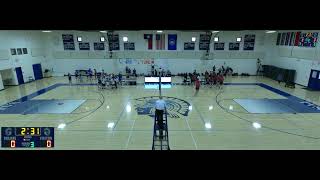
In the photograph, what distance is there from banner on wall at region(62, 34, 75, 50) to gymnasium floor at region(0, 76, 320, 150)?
10508 mm

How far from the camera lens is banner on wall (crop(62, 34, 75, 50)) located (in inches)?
1096

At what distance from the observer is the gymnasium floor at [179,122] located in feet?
32.2

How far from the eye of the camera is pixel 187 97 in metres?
17.8

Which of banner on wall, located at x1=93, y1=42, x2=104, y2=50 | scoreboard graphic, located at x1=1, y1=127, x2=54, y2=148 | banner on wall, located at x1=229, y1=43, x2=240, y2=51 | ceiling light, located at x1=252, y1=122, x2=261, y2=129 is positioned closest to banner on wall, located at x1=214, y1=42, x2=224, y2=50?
banner on wall, located at x1=229, y1=43, x2=240, y2=51

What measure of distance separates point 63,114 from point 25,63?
14381 millimetres

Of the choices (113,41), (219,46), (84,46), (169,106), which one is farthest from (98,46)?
(169,106)

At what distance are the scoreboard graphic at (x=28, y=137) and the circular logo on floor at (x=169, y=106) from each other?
8849 millimetres

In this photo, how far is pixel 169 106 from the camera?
15359mm

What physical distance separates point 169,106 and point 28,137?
11.2 metres

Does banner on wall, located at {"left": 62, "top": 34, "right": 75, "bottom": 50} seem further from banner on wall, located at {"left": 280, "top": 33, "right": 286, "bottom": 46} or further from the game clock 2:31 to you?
banner on wall, located at {"left": 280, "top": 33, "right": 286, "bottom": 46}

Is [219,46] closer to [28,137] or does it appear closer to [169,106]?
[169,106]

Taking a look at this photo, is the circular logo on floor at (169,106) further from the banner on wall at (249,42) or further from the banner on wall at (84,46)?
the banner on wall at (249,42)
